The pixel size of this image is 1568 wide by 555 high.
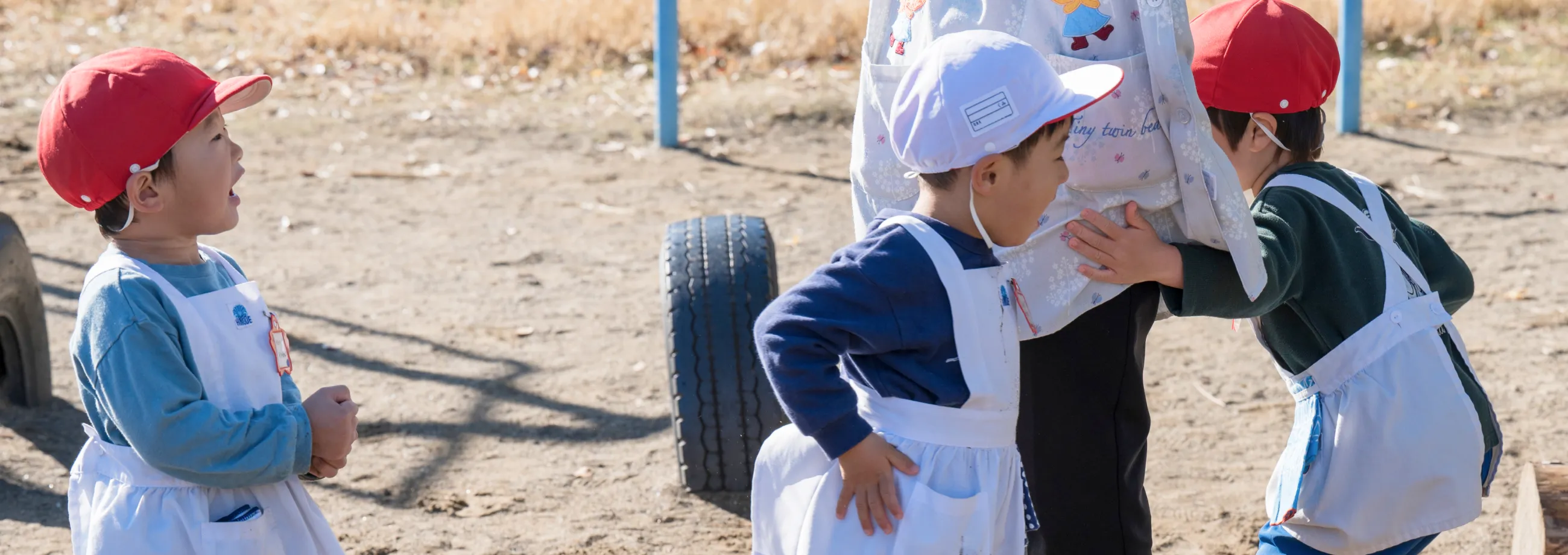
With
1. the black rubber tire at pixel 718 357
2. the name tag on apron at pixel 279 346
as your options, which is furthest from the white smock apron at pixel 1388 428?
the name tag on apron at pixel 279 346

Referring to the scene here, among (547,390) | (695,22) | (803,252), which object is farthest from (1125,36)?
(695,22)

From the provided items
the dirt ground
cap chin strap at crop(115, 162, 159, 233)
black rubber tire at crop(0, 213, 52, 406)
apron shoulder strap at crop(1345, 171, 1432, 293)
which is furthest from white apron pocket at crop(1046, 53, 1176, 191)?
black rubber tire at crop(0, 213, 52, 406)

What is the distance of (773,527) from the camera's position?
2221mm

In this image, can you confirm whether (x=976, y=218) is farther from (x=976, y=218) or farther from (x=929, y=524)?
(x=929, y=524)

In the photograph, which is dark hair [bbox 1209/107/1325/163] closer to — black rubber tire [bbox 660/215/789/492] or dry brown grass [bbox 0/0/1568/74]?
black rubber tire [bbox 660/215/789/492]

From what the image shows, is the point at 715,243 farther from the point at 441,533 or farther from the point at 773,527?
the point at 773,527

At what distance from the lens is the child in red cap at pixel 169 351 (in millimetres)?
2125

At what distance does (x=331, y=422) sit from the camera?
2260mm

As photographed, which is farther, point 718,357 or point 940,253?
point 718,357

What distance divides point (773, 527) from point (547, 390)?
2575 millimetres

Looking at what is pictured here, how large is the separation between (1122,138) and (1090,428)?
0.54 m

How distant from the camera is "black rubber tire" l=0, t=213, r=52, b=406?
434 cm

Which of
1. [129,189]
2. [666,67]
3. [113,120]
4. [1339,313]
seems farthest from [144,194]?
[666,67]

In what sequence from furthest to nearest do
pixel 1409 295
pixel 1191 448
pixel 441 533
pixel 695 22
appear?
pixel 695 22 < pixel 1191 448 < pixel 441 533 < pixel 1409 295
